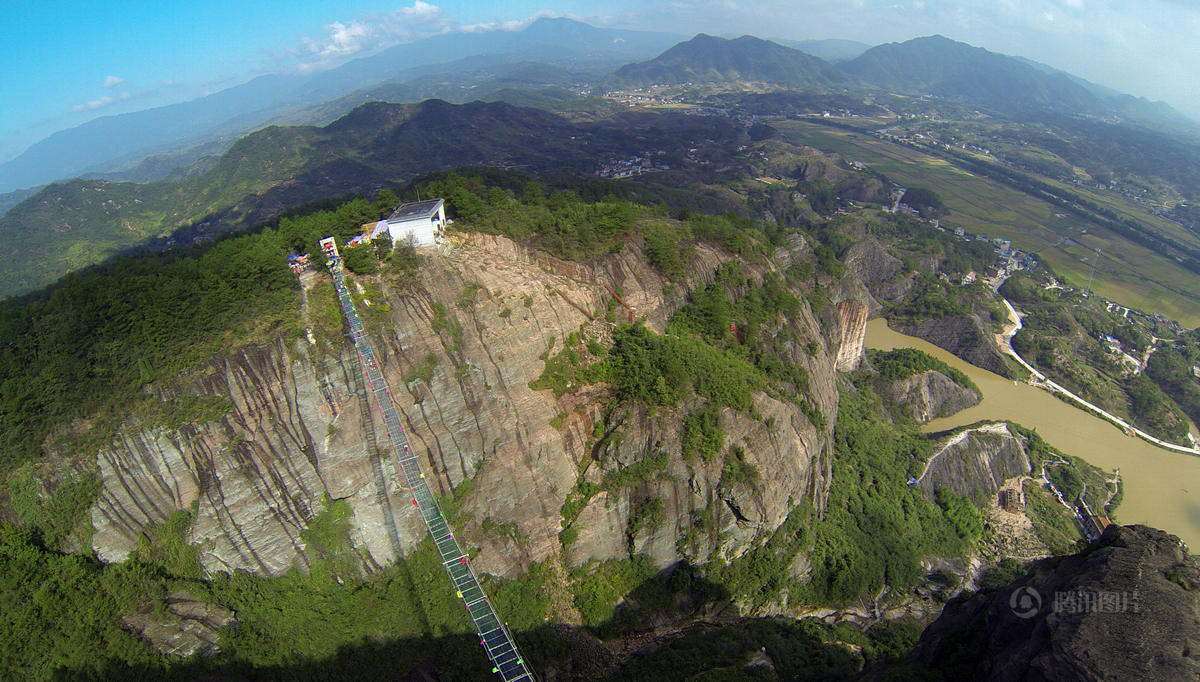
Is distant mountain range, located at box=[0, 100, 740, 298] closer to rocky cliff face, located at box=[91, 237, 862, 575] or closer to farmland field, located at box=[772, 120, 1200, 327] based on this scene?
farmland field, located at box=[772, 120, 1200, 327]

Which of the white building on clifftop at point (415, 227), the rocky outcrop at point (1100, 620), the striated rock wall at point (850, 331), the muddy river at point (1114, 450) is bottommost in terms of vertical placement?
the muddy river at point (1114, 450)

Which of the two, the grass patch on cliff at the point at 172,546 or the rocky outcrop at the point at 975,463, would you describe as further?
the rocky outcrop at the point at 975,463

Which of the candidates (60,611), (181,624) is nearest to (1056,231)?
(181,624)

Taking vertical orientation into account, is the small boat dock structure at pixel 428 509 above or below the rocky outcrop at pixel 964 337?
above

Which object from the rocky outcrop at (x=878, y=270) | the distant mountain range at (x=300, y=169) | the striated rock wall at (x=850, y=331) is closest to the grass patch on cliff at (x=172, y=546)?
the striated rock wall at (x=850, y=331)

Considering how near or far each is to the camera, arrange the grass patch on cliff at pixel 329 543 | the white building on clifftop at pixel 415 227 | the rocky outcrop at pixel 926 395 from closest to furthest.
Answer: the grass patch on cliff at pixel 329 543
the white building on clifftop at pixel 415 227
the rocky outcrop at pixel 926 395

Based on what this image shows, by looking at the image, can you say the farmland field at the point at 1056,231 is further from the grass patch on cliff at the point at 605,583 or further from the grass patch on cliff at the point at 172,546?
the grass patch on cliff at the point at 172,546

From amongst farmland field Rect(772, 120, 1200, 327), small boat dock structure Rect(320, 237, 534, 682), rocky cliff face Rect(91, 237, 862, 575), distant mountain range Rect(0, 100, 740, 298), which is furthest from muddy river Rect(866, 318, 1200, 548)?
distant mountain range Rect(0, 100, 740, 298)

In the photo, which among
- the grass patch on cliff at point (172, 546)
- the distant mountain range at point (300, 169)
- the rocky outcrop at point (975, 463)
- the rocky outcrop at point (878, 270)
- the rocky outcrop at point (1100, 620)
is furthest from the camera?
the distant mountain range at point (300, 169)
